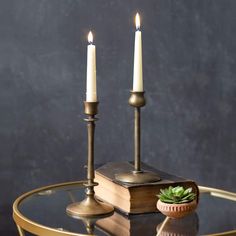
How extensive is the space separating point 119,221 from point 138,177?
10cm

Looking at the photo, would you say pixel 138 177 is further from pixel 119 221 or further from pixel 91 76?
pixel 91 76

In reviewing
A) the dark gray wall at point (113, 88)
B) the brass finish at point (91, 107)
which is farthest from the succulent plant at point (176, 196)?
the dark gray wall at point (113, 88)

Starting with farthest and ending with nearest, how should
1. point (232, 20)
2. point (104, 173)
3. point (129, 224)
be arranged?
1. point (232, 20)
2. point (104, 173)
3. point (129, 224)

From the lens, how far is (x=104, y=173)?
4.38 feet

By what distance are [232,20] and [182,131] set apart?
37cm

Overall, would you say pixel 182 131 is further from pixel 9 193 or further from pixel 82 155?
pixel 9 193

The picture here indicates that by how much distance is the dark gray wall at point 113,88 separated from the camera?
1887 mm

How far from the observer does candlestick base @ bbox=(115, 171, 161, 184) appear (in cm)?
124

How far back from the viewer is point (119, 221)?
120 cm

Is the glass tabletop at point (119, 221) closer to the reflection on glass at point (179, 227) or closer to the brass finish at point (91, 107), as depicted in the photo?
the reflection on glass at point (179, 227)

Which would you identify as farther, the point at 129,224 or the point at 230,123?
the point at 230,123

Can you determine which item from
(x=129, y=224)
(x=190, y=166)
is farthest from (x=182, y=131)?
(x=129, y=224)

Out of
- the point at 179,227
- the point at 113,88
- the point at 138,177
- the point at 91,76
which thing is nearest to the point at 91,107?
the point at 91,76

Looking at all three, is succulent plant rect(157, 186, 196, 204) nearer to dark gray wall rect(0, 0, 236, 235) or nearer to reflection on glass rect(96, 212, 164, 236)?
reflection on glass rect(96, 212, 164, 236)
